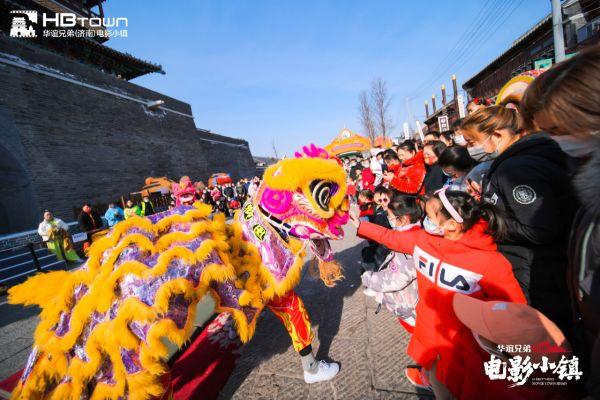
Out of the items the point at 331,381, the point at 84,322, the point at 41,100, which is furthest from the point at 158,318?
the point at 41,100

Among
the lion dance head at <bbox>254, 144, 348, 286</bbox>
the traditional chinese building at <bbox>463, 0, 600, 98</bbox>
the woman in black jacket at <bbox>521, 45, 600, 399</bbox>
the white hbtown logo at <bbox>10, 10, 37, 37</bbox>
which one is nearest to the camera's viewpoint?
the woman in black jacket at <bbox>521, 45, 600, 399</bbox>

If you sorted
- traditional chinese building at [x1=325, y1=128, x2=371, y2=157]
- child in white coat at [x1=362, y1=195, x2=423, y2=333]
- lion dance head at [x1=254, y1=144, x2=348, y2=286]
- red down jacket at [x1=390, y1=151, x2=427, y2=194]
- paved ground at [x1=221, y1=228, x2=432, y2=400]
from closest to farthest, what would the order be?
lion dance head at [x1=254, y1=144, x2=348, y2=286] → paved ground at [x1=221, y1=228, x2=432, y2=400] → child in white coat at [x1=362, y1=195, x2=423, y2=333] → red down jacket at [x1=390, y1=151, x2=427, y2=194] → traditional chinese building at [x1=325, y1=128, x2=371, y2=157]

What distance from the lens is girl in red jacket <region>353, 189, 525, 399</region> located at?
1.19 meters

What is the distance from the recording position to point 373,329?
Answer: 93.6 inches

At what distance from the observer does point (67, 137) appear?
11008 millimetres

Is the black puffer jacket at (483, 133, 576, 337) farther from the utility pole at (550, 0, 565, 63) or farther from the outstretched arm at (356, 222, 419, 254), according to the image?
the utility pole at (550, 0, 565, 63)

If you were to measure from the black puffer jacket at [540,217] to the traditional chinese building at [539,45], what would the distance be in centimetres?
910

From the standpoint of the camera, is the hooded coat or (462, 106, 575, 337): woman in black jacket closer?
(462, 106, 575, 337): woman in black jacket

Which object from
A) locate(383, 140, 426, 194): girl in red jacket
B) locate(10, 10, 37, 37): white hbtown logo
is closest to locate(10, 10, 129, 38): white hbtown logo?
locate(10, 10, 37, 37): white hbtown logo

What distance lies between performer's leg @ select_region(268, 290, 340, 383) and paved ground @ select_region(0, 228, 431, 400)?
0.20ft

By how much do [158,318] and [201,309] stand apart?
0.82 meters

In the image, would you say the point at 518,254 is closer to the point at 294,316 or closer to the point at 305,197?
the point at 305,197

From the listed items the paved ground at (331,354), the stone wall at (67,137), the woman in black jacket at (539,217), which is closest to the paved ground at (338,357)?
the paved ground at (331,354)

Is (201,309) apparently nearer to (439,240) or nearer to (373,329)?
(373,329)
